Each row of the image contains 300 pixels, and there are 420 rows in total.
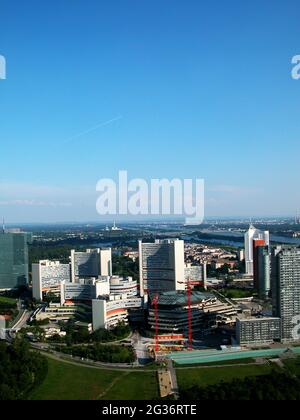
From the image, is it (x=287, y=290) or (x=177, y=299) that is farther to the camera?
(x=177, y=299)

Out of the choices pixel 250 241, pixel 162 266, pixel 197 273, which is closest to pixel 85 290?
pixel 162 266

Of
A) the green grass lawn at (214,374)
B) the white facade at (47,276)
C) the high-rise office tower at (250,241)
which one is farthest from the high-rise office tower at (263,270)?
the green grass lawn at (214,374)

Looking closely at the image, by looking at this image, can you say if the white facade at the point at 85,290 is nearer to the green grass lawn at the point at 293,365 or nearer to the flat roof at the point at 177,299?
the flat roof at the point at 177,299

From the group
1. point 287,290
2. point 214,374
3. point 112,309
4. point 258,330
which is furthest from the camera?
point 112,309

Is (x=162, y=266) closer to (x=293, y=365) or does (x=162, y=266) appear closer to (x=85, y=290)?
(x=85, y=290)

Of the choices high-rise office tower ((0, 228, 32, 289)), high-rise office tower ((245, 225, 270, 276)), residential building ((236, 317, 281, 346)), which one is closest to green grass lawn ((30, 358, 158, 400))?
residential building ((236, 317, 281, 346))

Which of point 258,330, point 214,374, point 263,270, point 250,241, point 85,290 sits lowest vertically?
point 214,374
